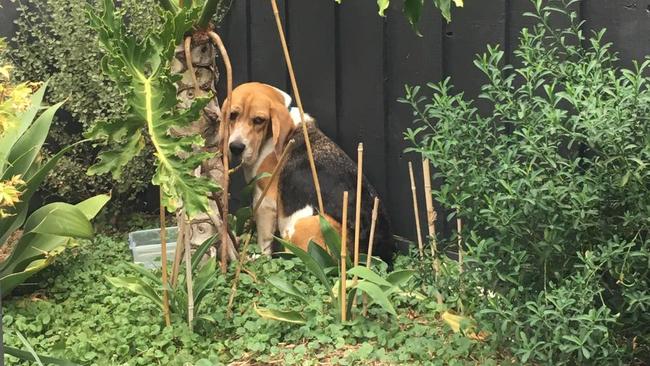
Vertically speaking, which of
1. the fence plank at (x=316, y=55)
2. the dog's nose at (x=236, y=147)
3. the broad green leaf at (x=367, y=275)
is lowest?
the broad green leaf at (x=367, y=275)

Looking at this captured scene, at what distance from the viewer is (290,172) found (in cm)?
479

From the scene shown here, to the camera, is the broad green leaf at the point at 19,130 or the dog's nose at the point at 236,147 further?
the dog's nose at the point at 236,147

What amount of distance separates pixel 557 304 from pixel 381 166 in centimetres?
233

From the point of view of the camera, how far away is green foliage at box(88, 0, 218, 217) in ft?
10.5

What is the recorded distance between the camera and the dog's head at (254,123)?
4715mm

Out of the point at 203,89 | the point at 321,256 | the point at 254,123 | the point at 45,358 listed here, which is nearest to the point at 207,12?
the point at 203,89

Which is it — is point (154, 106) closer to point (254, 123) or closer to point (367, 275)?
point (367, 275)

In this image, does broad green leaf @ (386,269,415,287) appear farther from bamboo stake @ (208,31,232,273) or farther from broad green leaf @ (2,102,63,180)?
broad green leaf @ (2,102,63,180)

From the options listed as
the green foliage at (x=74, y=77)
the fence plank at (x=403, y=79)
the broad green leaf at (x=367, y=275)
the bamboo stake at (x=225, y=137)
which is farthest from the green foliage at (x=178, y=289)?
the green foliage at (x=74, y=77)

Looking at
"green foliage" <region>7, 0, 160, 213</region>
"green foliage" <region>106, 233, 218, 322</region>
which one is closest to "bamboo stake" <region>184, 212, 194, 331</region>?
"green foliage" <region>106, 233, 218, 322</region>

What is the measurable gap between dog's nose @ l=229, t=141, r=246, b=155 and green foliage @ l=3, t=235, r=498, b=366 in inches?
25.2

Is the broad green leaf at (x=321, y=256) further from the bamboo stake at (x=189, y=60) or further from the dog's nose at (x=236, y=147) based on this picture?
the bamboo stake at (x=189, y=60)

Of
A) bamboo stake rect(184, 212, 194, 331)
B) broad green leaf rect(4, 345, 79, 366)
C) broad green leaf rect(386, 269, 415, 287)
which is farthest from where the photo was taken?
broad green leaf rect(386, 269, 415, 287)

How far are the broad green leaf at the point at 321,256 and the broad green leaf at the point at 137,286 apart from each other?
76 cm
